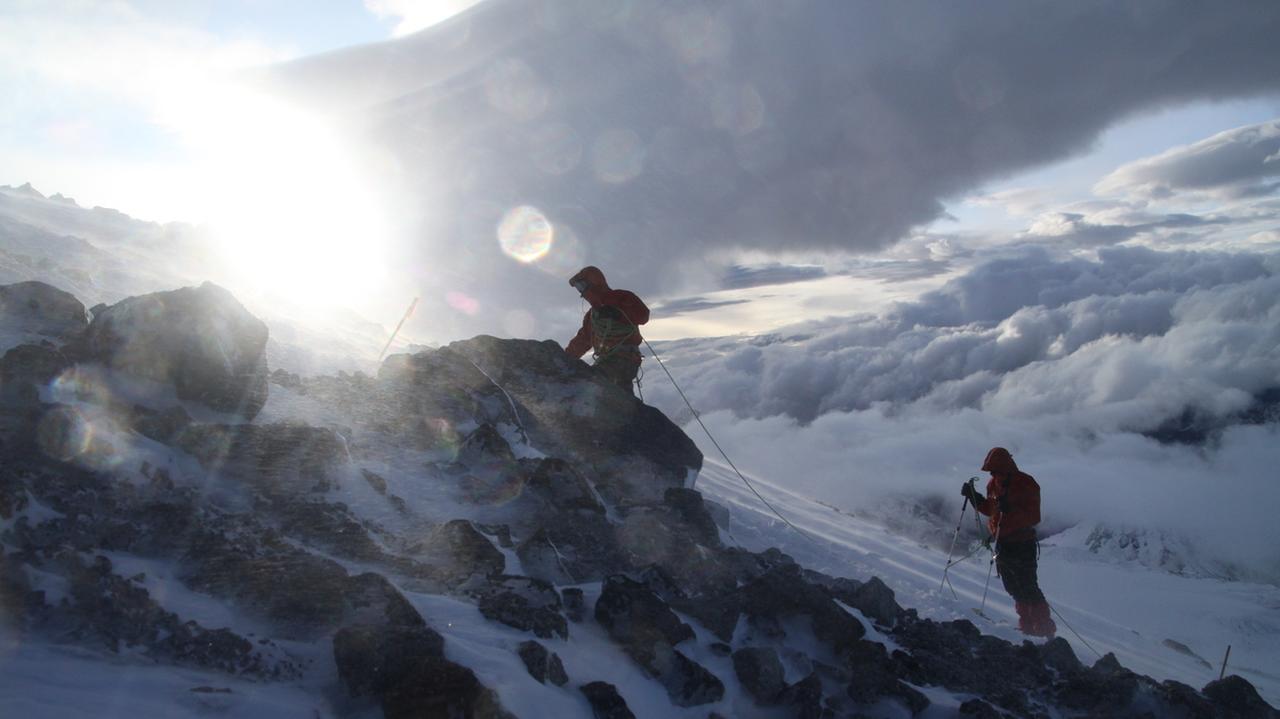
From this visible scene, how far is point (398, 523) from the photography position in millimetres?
7133

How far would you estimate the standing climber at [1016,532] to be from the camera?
10531mm

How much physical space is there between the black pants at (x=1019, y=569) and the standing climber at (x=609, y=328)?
21.6ft

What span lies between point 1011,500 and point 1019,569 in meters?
1.07

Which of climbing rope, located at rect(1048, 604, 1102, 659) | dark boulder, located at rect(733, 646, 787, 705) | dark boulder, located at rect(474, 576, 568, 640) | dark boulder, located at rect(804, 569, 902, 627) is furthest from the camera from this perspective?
climbing rope, located at rect(1048, 604, 1102, 659)

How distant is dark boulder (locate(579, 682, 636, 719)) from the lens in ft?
16.5

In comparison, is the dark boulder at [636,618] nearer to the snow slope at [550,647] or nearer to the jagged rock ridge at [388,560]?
the jagged rock ridge at [388,560]

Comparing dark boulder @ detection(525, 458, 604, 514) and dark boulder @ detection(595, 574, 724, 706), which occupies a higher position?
dark boulder @ detection(525, 458, 604, 514)

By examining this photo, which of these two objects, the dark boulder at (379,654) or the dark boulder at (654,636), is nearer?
the dark boulder at (379,654)

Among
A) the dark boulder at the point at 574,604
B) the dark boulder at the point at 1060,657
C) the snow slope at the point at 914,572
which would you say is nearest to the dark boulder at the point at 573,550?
the dark boulder at the point at 574,604

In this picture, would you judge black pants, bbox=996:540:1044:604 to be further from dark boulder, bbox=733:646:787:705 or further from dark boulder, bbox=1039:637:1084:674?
dark boulder, bbox=733:646:787:705

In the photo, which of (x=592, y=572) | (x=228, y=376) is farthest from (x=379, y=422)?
(x=592, y=572)

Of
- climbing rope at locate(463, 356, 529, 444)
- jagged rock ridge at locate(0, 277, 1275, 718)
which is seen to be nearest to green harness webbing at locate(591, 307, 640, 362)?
climbing rope at locate(463, 356, 529, 444)

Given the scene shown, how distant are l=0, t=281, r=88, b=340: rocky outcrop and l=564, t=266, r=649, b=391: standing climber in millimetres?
6802

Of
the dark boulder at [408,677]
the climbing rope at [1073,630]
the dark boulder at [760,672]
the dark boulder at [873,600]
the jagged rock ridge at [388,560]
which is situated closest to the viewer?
the dark boulder at [408,677]
